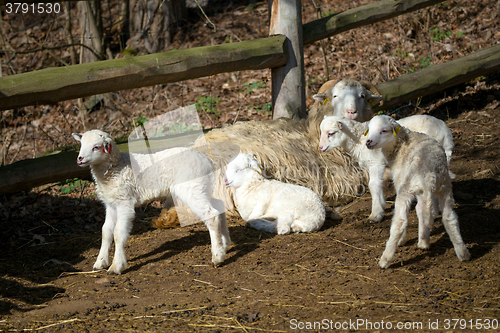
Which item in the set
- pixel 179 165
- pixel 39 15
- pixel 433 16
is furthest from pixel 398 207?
pixel 39 15

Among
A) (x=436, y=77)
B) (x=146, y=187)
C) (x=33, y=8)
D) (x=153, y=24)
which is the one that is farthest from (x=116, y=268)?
(x=33, y=8)

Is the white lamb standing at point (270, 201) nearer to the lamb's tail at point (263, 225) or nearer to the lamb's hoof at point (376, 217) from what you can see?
the lamb's tail at point (263, 225)

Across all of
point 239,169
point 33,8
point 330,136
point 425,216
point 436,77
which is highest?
point 33,8

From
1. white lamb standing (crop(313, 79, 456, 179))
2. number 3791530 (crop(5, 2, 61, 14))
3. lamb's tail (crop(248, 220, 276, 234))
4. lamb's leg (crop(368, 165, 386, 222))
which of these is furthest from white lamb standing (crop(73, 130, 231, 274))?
number 3791530 (crop(5, 2, 61, 14))

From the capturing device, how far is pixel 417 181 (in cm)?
392

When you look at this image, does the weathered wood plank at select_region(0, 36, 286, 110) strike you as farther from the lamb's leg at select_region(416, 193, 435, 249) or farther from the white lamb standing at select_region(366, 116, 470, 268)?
the lamb's leg at select_region(416, 193, 435, 249)

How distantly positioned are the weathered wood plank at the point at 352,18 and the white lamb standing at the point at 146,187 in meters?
3.29

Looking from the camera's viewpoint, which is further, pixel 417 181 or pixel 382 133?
pixel 382 133

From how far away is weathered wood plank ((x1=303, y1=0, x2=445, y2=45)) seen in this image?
22.7 ft

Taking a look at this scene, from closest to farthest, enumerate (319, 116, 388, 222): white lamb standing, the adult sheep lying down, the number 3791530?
(319, 116, 388, 222): white lamb standing, the adult sheep lying down, the number 3791530

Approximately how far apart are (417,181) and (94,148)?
2864mm

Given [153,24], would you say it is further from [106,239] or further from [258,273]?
[258,273]

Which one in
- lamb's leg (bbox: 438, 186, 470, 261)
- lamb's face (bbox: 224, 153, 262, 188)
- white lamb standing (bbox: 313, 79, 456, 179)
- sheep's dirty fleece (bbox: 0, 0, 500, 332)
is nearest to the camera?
sheep's dirty fleece (bbox: 0, 0, 500, 332)

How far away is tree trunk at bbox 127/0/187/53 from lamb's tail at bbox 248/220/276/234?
8.89 m
